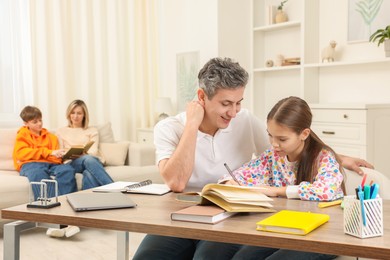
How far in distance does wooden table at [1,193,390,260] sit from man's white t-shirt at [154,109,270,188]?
38cm

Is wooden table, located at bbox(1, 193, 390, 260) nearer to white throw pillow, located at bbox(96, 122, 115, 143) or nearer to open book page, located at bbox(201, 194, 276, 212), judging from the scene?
open book page, located at bbox(201, 194, 276, 212)

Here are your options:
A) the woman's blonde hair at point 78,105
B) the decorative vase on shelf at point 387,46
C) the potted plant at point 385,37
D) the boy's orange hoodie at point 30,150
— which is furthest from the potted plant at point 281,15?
the boy's orange hoodie at point 30,150

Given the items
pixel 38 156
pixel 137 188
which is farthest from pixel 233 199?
pixel 38 156

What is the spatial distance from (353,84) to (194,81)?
1.71 m

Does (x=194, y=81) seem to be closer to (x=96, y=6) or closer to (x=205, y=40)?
(x=205, y=40)

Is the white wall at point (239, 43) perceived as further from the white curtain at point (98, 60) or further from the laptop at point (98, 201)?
the laptop at point (98, 201)

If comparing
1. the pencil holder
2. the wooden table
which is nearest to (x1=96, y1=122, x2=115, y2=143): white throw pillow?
the wooden table

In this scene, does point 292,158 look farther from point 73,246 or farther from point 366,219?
point 73,246

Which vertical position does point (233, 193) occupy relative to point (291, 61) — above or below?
below

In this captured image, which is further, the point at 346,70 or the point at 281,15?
the point at 281,15

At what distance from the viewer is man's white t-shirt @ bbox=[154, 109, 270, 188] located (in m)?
2.20

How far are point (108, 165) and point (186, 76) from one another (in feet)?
5.43

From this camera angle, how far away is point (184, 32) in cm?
591

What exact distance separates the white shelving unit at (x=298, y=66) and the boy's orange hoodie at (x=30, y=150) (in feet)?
7.38
